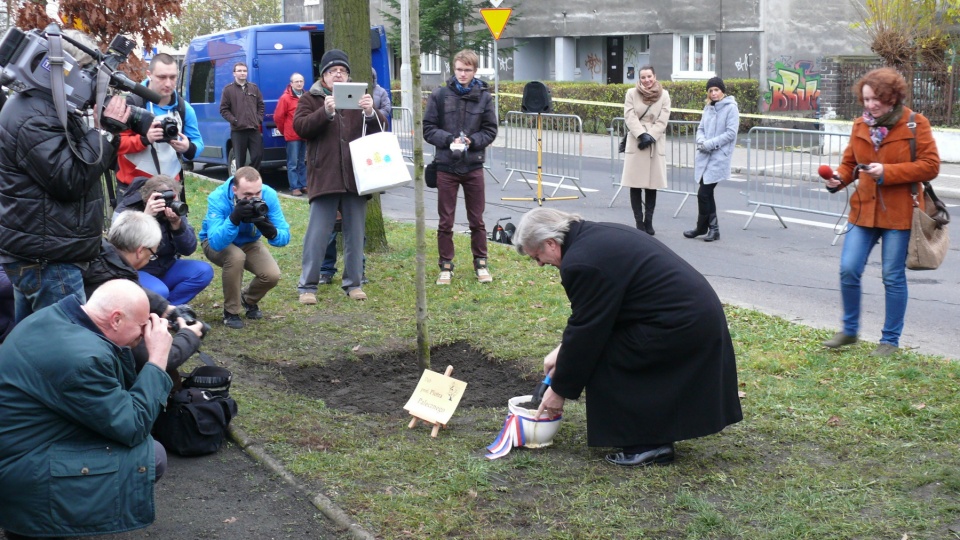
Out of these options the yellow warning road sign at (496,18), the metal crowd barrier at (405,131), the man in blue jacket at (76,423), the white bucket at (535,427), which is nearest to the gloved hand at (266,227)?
the white bucket at (535,427)

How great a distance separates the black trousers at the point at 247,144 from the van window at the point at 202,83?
2427 millimetres

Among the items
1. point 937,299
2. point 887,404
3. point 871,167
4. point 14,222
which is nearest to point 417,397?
point 14,222

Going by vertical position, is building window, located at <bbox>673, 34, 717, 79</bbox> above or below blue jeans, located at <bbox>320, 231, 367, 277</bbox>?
above

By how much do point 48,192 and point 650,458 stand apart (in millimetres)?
3196

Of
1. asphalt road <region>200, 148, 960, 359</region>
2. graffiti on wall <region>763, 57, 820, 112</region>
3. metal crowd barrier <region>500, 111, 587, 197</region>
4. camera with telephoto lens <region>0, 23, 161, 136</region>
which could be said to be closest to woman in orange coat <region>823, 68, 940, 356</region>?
asphalt road <region>200, 148, 960, 359</region>

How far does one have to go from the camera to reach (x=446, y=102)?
9.30 metres

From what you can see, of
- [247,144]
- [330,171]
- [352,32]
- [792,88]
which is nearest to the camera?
[330,171]

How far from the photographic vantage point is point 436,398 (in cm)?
566

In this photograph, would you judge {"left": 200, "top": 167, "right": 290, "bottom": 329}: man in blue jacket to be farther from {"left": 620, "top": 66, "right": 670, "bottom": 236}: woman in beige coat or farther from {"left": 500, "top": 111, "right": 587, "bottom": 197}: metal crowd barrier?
{"left": 500, "top": 111, "right": 587, "bottom": 197}: metal crowd barrier

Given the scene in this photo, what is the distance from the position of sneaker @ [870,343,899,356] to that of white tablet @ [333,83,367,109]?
4.23 metres

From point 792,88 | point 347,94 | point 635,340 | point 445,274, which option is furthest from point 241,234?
point 792,88

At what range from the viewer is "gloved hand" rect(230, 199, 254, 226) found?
7574 mm

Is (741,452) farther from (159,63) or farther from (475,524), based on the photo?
(159,63)

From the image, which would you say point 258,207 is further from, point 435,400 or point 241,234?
point 435,400
